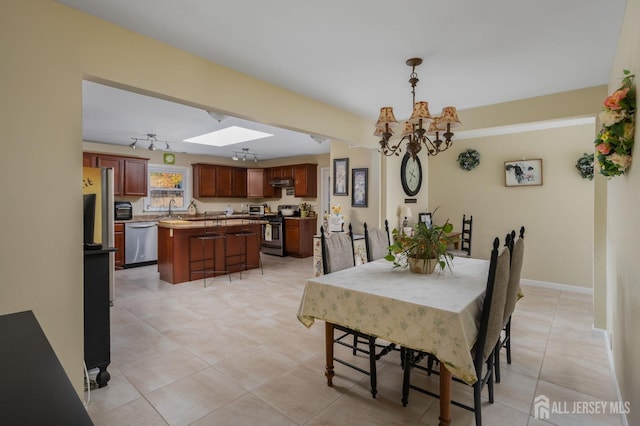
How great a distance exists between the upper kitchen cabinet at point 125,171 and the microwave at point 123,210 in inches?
8.4

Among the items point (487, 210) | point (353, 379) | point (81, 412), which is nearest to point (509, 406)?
point (353, 379)

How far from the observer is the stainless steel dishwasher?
6.08m

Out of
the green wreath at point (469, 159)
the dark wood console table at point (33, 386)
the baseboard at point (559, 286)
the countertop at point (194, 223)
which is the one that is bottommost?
the baseboard at point (559, 286)

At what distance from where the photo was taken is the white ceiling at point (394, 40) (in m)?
1.92

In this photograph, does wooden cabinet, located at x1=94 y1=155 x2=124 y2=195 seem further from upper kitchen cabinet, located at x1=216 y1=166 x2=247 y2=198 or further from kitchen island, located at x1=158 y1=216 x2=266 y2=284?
upper kitchen cabinet, located at x1=216 y1=166 x2=247 y2=198

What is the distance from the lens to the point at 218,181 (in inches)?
308

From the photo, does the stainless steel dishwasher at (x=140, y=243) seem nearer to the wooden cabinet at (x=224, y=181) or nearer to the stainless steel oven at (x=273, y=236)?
the wooden cabinet at (x=224, y=181)

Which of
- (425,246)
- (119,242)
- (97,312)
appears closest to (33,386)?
(97,312)

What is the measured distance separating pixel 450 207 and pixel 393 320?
4.16 m

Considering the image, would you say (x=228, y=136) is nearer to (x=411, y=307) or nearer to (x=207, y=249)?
(x=207, y=249)

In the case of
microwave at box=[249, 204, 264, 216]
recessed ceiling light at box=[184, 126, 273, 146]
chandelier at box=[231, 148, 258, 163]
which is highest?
chandelier at box=[231, 148, 258, 163]

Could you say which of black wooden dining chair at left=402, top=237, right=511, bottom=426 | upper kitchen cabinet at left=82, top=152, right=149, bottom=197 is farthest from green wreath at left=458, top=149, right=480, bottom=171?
upper kitchen cabinet at left=82, top=152, right=149, bottom=197

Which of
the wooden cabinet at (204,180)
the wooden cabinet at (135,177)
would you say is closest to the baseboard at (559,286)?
the wooden cabinet at (204,180)

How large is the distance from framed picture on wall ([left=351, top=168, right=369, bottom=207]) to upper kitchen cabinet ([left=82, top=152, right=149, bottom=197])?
436 centimetres
